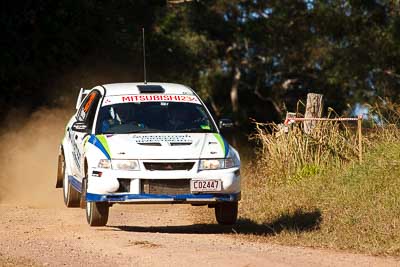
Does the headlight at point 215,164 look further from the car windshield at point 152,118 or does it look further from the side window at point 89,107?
the side window at point 89,107

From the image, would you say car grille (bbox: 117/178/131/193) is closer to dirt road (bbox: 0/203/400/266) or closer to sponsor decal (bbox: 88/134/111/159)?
sponsor decal (bbox: 88/134/111/159)

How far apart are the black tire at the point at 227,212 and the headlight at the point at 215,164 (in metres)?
0.67

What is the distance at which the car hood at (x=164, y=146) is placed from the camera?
12.5 metres

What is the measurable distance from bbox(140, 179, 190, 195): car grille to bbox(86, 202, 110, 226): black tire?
656 millimetres

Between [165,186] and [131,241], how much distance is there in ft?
3.04

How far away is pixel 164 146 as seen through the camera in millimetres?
12602

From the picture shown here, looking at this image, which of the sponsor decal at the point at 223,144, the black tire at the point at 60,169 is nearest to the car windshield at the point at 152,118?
the sponsor decal at the point at 223,144

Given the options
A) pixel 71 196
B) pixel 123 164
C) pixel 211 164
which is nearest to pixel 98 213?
pixel 123 164

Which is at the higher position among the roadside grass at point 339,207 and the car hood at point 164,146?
the car hood at point 164,146

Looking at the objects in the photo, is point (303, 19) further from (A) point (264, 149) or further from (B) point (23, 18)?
(A) point (264, 149)

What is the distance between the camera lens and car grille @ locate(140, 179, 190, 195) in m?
12.4

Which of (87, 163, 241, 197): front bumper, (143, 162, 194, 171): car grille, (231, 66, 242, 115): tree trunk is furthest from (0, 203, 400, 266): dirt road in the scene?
(231, 66, 242, 115): tree trunk

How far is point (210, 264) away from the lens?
1020cm

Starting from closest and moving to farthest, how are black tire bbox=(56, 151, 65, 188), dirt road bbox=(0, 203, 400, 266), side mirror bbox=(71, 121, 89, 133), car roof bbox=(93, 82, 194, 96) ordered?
dirt road bbox=(0, 203, 400, 266)
side mirror bbox=(71, 121, 89, 133)
car roof bbox=(93, 82, 194, 96)
black tire bbox=(56, 151, 65, 188)
